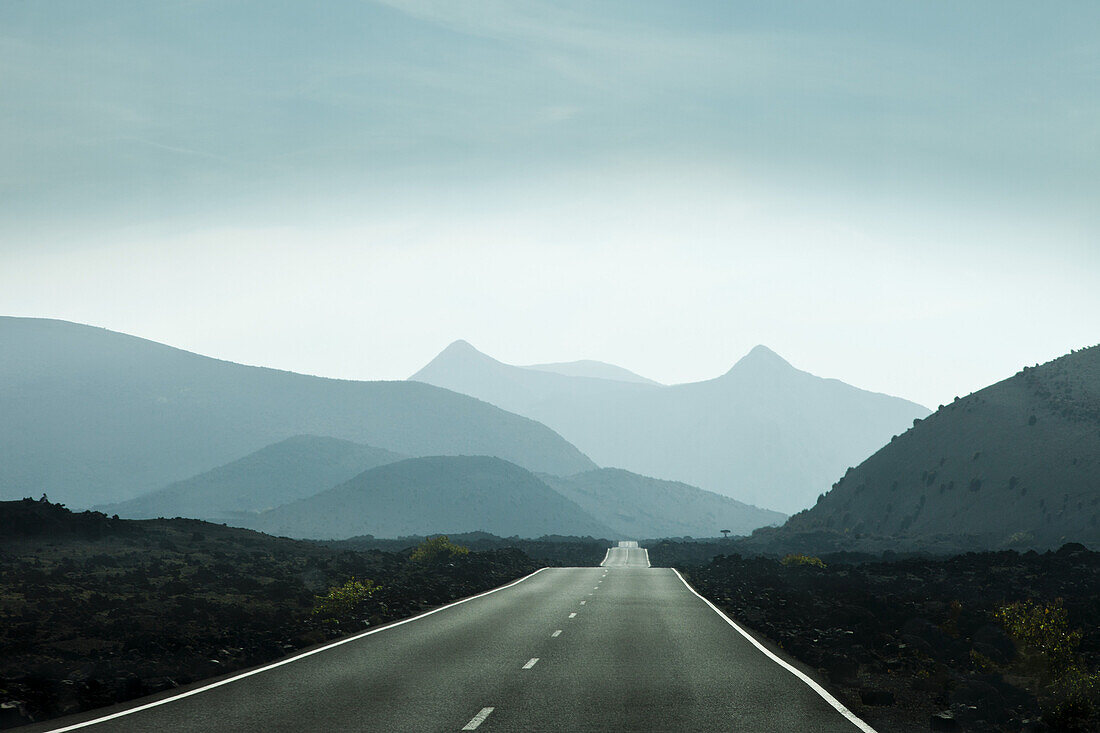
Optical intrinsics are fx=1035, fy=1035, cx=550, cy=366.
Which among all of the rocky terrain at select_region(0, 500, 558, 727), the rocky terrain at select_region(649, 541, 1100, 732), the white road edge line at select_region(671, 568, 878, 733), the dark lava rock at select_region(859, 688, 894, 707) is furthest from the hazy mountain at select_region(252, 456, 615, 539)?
the dark lava rock at select_region(859, 688, 894, 707)

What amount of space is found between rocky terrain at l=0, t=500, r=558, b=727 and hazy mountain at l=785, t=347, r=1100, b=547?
44.3m

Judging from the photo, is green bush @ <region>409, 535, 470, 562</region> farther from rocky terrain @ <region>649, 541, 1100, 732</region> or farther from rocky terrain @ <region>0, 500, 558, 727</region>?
rocky terrain @ <region>649, 541, 1100, 732</region>

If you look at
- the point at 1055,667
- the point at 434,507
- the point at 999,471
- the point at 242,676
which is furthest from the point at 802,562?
the point at 434,507

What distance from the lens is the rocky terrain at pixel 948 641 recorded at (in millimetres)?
13375

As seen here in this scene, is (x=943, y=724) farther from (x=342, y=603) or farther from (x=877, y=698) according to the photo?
(x=342, y=603)

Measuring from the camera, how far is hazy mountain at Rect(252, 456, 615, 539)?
577ft

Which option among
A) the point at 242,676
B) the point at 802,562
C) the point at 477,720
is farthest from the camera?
the point at 802,562

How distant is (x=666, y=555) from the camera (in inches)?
3834

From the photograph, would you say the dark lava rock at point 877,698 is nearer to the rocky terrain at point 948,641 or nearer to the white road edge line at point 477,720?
the rocky terrain at point 948,641

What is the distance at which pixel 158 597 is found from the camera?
36281 millimetres

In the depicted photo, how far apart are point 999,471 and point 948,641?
8298 cm

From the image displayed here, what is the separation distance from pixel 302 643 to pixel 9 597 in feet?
59.4

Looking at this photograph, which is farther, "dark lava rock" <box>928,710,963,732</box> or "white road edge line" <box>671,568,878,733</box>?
"dark lava rock" <box>928,710,963,732</box>

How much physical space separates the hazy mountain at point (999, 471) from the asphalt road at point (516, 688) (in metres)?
70.2
